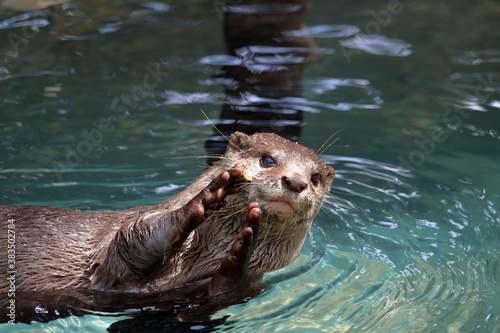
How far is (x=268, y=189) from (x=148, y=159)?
2.17m

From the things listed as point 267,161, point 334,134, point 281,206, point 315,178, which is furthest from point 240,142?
point 334,134

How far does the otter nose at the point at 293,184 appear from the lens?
2.74m

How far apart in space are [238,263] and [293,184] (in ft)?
1.33

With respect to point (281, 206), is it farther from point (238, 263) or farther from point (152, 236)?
point (152, 236)

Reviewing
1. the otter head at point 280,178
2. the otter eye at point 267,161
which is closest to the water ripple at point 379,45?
the otter head at point 280,178

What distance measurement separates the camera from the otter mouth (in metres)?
2.79

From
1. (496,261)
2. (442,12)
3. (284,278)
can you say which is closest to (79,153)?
(284,278)

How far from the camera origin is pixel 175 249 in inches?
117

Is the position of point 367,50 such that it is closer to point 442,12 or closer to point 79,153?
point 442,12

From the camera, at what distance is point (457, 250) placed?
379 cm

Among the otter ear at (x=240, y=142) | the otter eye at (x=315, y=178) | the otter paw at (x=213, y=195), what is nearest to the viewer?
the otter paw at (x=213, y=195)

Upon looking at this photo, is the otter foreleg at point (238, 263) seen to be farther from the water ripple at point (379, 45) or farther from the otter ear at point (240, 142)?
the water ripple at point (379, 45)

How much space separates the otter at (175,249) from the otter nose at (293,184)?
1.7 inches

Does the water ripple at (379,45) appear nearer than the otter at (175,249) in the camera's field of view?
No
